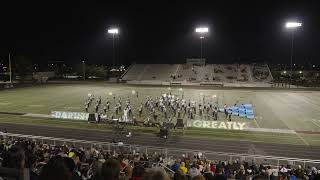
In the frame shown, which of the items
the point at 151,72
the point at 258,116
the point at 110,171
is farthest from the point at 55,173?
the point at 151,72

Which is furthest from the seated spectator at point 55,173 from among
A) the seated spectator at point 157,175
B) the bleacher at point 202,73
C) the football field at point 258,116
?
the bleacher at point 202,73

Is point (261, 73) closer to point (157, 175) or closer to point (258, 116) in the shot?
point (258, 116)

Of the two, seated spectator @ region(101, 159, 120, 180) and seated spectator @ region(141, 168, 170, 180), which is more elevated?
seated spectator @ region(141, 168, 170, 180)

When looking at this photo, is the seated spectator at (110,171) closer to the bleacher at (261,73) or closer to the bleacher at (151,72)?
the bleacher at (261,73)

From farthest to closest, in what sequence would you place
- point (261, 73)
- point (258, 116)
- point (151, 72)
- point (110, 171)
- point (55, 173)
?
point (151, 72), point (261, 73), point (258, 116), point (110, 171), point (55, 173)

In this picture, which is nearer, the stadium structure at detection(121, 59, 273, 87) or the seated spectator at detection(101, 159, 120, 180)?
the seated spectator at detection(101, 159, 120, 180)

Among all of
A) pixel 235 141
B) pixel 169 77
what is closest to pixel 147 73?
pixel 169 77

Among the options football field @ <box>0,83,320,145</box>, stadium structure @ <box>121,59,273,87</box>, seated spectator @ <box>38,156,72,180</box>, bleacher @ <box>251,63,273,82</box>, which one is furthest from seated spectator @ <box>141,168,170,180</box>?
bleacher @ <box>251,63,273,82</box>

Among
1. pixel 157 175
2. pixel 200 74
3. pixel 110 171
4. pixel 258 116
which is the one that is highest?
pixel 200 74

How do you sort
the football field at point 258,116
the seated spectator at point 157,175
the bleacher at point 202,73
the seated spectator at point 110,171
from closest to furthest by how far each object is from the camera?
the seated spectator at point 157,175
the seated spectator at point 110,171
the football field at point 258,116
the bleacher at point 202,73

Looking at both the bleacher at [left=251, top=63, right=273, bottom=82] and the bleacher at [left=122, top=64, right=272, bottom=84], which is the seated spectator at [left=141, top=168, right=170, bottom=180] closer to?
the bleacher at [left=122, top=64, right=272, bottom=84]

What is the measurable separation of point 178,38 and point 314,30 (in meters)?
31.9

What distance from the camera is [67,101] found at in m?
36.8

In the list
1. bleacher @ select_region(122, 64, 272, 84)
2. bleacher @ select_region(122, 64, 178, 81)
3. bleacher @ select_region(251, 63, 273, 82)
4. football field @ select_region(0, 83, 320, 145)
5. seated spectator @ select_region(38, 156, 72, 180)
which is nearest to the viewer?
seated spectator @ select_region(38, 156, 72, 180)
